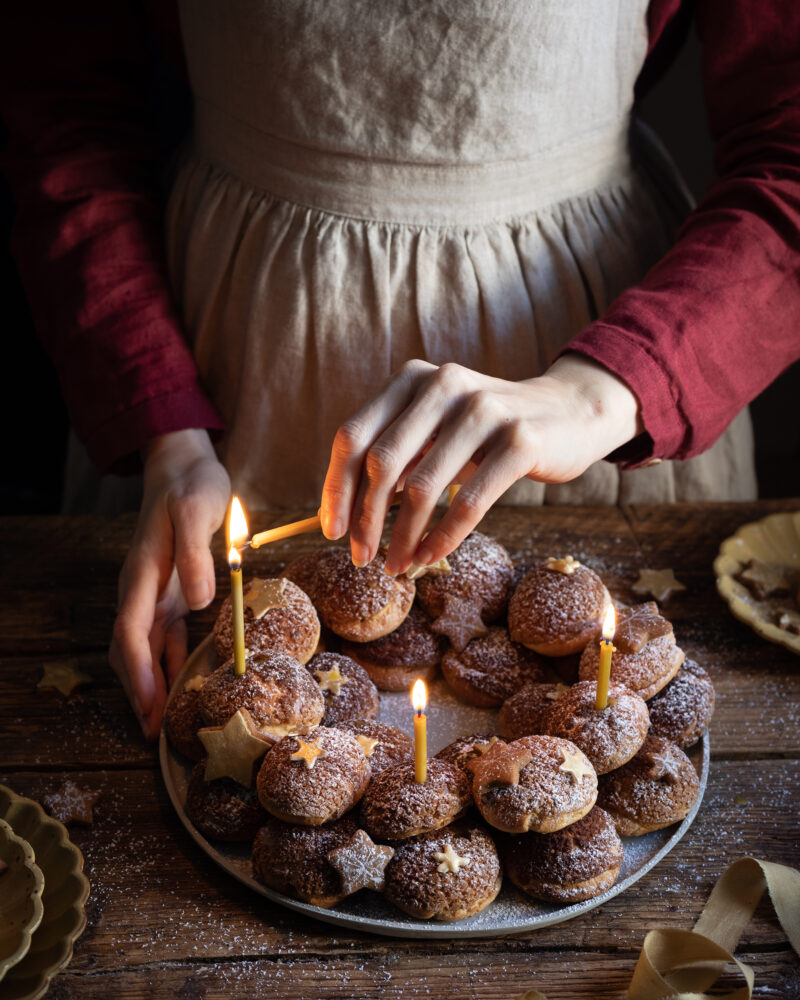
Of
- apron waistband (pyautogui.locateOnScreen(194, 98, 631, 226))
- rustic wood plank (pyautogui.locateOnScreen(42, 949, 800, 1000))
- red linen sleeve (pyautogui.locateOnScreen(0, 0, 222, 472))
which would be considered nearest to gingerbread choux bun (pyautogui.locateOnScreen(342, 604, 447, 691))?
rustic wood plank (pyautogui.locateOnScreen(42, 949, 800, 1000))

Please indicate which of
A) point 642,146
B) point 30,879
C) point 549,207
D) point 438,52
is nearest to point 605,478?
point 549,207

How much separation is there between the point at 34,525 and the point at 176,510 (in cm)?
36

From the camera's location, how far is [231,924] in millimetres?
837

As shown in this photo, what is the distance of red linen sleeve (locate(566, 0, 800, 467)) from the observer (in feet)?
3.65

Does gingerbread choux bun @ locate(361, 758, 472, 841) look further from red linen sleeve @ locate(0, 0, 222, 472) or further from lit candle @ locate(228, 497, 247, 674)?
red linen sleeve @ locate(0, 0, 222, 472)

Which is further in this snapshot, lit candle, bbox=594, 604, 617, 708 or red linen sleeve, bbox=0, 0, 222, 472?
red linen sleeve, bbox=0, 0, 222, 472

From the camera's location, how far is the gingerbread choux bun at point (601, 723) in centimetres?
88

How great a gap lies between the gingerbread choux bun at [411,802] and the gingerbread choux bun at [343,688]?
13 cm

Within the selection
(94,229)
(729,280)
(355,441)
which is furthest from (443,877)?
(94,229)

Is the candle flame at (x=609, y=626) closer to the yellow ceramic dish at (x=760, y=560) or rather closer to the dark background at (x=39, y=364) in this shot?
the yellow ceramic dish at (x=760, y=560)

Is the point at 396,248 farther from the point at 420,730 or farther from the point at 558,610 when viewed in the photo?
the point at 420,730

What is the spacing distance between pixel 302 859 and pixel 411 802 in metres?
0.11

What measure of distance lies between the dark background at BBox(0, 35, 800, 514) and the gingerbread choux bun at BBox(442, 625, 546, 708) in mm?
1601

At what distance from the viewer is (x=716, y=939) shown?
2.66ft
